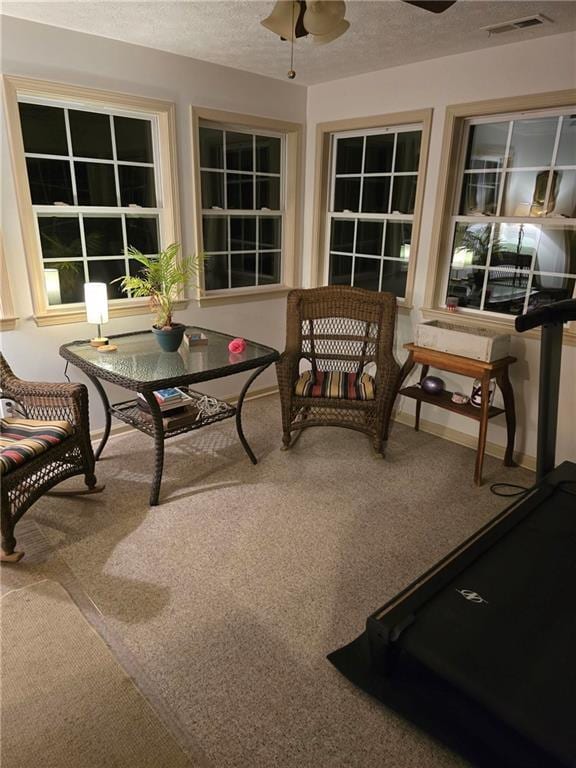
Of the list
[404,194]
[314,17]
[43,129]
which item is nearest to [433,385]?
[404,194]

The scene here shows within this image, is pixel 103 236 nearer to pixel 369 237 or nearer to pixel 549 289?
pixel 369 237

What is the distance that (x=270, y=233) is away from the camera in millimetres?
4449

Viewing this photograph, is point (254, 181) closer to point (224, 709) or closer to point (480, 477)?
point (480, 477)

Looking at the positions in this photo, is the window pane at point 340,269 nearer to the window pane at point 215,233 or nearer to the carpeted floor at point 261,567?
the window pane at point 215,233

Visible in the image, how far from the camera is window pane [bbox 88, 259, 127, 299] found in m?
3.44

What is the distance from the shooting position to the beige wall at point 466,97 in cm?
288

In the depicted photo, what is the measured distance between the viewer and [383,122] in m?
3.71

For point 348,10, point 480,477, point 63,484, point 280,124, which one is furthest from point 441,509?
point 280,124

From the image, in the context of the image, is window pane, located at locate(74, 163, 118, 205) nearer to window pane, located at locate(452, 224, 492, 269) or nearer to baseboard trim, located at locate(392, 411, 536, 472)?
window pane, located at locate(452, 224, 492, 269)

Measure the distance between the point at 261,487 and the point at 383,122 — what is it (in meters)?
2.82

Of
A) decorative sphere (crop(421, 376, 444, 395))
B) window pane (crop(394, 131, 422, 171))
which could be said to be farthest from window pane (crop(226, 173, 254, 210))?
decorative sphere (crop(421, 376, 444, 395))

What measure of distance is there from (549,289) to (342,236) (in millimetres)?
1813

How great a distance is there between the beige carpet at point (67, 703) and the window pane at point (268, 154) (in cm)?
359

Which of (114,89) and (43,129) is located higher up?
(114,89)
